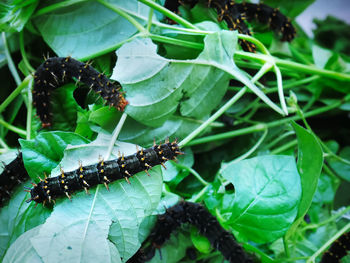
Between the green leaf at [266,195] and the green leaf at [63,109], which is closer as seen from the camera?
the green leaf at [266,195]

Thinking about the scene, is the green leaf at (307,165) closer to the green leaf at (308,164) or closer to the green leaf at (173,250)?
the green leaf at (308,164)

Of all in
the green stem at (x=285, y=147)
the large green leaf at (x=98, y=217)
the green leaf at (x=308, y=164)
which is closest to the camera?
the large green leaf at (x=98, y=217)

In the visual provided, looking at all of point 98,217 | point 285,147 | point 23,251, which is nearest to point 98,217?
point 98,217

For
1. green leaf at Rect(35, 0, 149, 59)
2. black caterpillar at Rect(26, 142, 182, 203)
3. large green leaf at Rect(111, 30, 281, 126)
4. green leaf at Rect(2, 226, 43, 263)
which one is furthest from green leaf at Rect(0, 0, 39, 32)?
green leaf at Rect(2, 226, 43, 263)

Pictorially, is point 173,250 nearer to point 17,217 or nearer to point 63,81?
point 17,217

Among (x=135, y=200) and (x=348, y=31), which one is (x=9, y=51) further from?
(x=348, y=31)

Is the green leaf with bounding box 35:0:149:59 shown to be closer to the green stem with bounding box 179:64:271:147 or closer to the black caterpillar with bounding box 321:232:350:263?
the green stem with bounding box 179:64:271:147

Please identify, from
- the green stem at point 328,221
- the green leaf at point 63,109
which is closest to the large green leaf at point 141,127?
the green leaf at point 63,109

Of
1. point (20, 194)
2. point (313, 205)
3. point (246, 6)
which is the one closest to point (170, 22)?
point (246, 6)
